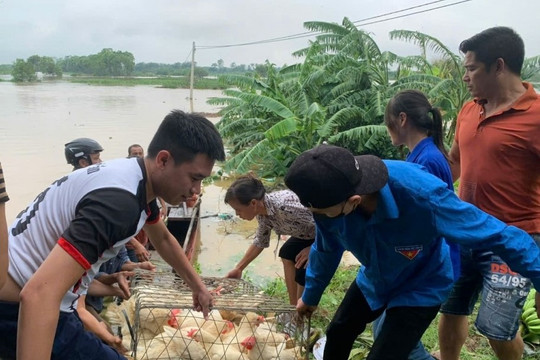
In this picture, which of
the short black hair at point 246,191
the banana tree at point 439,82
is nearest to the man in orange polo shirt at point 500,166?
the short black hair at point 246,191

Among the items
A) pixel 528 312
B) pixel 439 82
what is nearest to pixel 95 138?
pixel 439 82

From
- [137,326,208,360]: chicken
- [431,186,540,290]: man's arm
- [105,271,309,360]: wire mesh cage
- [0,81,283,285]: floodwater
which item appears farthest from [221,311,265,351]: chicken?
[0,81,283,285]: floodwater

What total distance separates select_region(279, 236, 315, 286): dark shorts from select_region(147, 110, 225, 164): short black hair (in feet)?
5.49

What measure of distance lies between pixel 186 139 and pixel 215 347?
137 centimetres

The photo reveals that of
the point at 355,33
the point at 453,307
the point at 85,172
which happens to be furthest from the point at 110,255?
the point at 355,33

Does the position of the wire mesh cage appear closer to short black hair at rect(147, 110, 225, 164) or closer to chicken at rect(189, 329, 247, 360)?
chicken at rect(189, 329, 247, 360)

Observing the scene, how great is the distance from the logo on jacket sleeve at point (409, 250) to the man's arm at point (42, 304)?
1.21 metres

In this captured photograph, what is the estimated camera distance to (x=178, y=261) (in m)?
2.29

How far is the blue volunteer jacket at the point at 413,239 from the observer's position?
5.62ft

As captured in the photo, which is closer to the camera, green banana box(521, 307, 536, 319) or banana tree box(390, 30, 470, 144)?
green banana box(521, 307, 536, 319)

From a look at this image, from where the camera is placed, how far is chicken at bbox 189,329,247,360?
99.1 inches

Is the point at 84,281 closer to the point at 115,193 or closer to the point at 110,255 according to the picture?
the point at 110,255

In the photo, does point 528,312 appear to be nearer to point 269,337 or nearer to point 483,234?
point 269,337

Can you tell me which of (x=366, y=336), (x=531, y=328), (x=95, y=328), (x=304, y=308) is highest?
(x=304, y=308)
